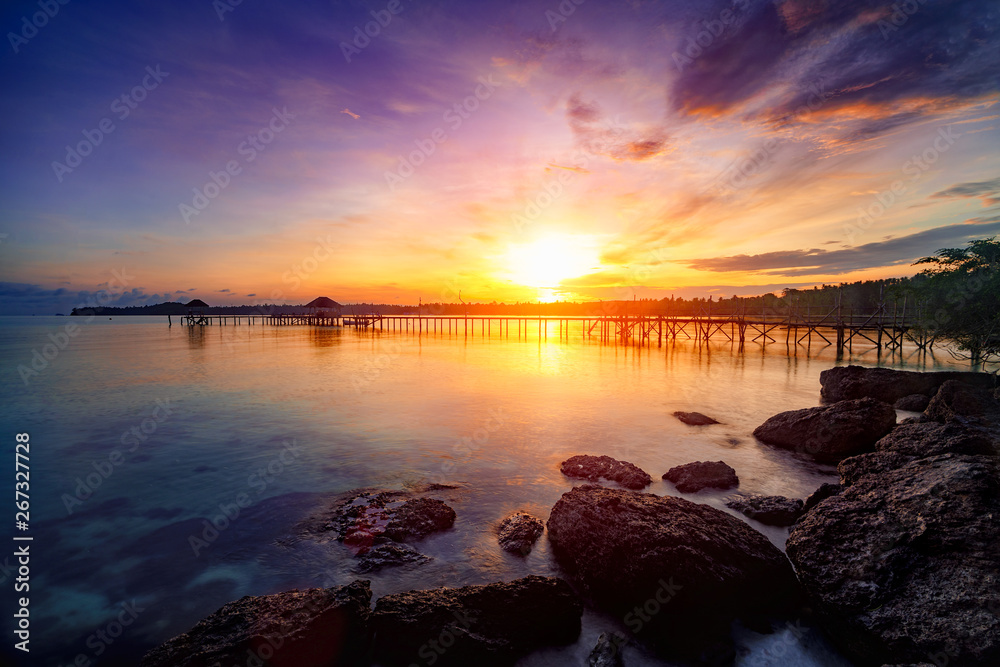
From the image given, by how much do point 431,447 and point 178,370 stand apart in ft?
A: 73.5

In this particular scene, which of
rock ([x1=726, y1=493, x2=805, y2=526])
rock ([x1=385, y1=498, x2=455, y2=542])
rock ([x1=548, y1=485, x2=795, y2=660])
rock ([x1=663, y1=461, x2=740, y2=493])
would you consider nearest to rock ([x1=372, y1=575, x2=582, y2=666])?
rock ([x1=548, y1=485, x2=795, y2=660])

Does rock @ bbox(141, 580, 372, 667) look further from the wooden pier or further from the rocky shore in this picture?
the wooden pier

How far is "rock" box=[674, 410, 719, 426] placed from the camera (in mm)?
14180

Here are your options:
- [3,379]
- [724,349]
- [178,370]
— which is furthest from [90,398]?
[724,349]

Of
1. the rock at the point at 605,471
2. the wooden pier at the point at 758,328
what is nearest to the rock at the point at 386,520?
the rock at the point at 605,471

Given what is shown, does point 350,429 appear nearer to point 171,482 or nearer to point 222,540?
point 171,482

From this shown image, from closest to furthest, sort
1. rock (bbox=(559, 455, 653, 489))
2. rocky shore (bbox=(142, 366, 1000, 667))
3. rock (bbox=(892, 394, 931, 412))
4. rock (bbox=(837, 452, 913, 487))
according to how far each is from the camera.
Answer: rocky shore (bbox=(142, 366, 1000, 667)) → rock (bbox=(837, 452, 913, 487)) → rock (bbox=(559, 455, 653, 489)) → rock (bbox=(892, 394, 931, 412))

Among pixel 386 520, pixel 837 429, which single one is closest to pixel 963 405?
pixel 837 429

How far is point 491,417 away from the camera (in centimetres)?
1557

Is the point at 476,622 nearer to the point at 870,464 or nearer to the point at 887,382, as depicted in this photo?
the point at 870,464

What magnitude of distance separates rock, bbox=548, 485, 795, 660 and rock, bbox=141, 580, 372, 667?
9.51 ft

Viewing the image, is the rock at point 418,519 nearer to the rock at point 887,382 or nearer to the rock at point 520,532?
the rock at point 520,532

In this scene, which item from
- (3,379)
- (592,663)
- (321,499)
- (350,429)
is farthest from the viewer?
(3,379)

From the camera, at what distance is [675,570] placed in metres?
4.82
